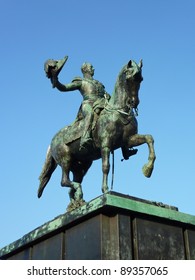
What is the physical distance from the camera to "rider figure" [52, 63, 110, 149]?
9.95 metres

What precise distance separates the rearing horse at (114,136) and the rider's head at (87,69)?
141 cm

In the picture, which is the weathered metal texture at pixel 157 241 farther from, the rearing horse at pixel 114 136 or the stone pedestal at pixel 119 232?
the rearing horse at pixel 114 136

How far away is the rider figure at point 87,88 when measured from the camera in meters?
9.95

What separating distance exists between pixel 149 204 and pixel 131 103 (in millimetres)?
2375

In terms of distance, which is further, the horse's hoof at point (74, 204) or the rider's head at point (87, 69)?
the rider's head at point (87, 69)

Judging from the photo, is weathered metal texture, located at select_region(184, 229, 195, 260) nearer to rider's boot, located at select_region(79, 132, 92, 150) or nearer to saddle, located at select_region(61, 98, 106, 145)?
rider's boot, located at select_region(79, 132, 92, 150)

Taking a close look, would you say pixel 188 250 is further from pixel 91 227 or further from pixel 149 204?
pixel 91 227

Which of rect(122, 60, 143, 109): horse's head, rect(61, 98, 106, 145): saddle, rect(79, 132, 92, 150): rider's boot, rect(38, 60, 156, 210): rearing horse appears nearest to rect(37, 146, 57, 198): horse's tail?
rect(38, 60, 156, 210): rearing horse

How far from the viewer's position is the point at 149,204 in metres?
7.84

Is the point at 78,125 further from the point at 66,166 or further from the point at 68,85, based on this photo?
the point at 68,85

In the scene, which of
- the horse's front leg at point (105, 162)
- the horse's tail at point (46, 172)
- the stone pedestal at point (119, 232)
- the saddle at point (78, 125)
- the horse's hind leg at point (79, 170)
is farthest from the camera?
the horse's tail at point (46, 172)

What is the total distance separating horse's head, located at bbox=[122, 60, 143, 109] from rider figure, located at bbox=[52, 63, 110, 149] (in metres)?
0.78

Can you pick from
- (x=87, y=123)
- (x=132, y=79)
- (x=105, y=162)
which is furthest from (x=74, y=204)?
A: (x=132, y=79)

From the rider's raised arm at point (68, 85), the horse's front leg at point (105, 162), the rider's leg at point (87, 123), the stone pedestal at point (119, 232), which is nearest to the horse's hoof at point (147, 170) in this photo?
the horse's front leg at point (105, 162)
